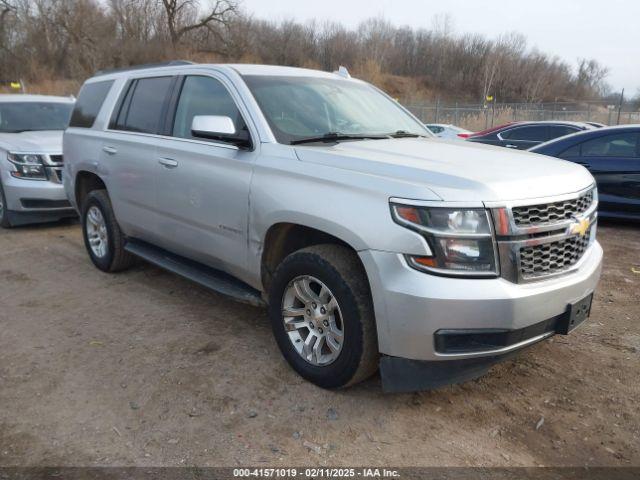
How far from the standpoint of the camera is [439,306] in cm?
259

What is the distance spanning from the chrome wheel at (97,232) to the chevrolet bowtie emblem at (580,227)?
13.6 feet

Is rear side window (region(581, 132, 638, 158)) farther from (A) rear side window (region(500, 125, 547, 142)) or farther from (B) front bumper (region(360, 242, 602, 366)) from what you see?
(B) front bumper (region(360, 242, 602, 366))

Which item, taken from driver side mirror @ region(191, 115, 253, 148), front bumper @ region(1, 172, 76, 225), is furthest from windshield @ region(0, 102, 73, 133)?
driver side mirror @ region(191, 115, 253, 148)

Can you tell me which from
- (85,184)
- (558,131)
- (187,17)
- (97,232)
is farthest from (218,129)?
(187,17)

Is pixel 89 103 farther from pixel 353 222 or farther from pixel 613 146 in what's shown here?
pixel 613 146

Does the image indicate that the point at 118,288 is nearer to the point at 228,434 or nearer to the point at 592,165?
the point at 228,434

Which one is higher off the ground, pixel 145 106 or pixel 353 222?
pixel 145 106

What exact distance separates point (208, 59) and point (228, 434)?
4449 cm

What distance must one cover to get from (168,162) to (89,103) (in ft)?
6.74

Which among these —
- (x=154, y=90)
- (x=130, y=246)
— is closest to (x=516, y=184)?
(x=154, y=90)

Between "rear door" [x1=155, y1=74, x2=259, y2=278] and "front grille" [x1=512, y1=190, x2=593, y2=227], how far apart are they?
1.67 meters

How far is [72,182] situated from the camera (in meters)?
5.68

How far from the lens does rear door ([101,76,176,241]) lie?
4.46 metres

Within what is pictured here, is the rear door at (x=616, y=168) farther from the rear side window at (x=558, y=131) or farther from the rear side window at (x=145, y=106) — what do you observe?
the rear side window at (x=145, y=106)
